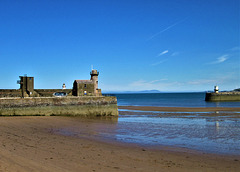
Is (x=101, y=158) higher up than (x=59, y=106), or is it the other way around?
(x=59, y=106)

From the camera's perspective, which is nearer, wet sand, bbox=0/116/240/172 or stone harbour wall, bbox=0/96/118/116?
wet sand, bbox=0/116/240/172

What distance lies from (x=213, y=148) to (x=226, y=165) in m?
2.88

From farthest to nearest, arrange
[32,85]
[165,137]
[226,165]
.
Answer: [32,85]
[165,137]
[226,165]

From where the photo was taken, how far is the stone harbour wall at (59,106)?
23.8 m

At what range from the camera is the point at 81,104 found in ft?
87.9

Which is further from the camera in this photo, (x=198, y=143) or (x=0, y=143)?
(x=198, y=143)

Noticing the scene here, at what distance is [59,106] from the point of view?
25.8 metres

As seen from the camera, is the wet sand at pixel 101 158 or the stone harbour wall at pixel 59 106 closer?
the wet sand at pixel 101 158

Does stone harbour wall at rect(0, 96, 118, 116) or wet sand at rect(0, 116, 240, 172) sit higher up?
stone harbour wall at rect(0, 96, 118, 116)

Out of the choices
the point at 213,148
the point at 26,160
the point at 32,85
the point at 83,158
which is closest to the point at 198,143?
the point at 213,148

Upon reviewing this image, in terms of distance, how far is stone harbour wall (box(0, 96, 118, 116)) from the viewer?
23750 mm

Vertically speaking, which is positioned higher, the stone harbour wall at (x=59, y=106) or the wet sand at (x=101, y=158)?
the stone harbour wall at (x=59, y=106)

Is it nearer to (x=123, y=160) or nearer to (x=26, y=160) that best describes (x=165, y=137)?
(x=123, y=160)

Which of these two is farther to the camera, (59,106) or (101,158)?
(59,106)
